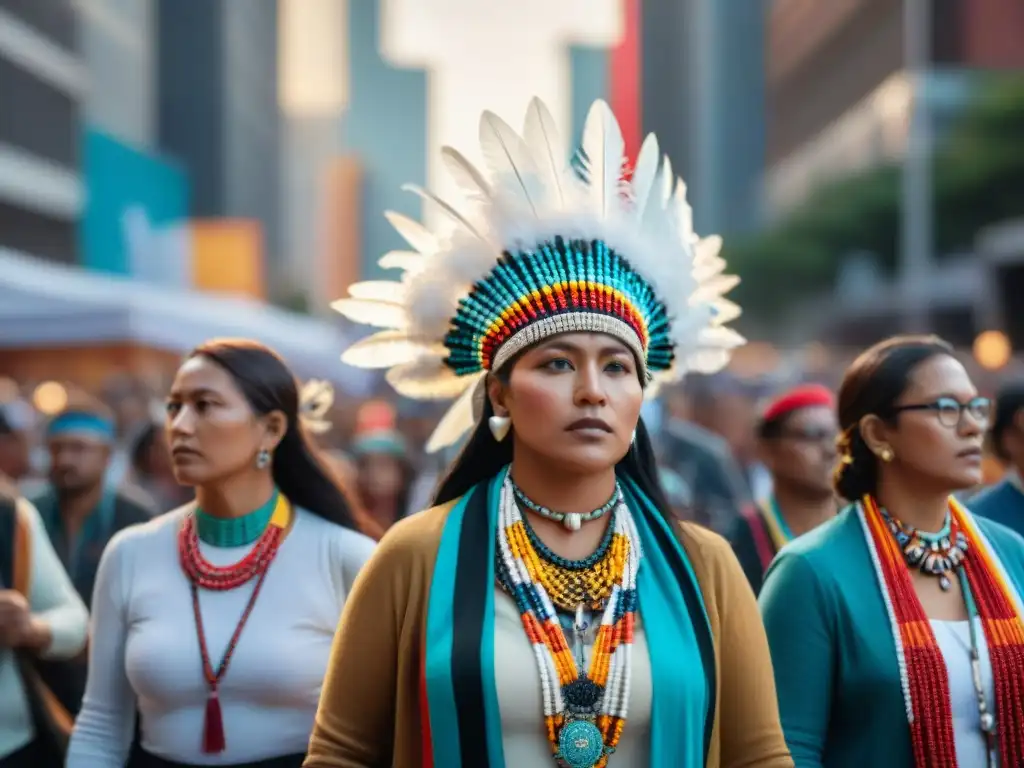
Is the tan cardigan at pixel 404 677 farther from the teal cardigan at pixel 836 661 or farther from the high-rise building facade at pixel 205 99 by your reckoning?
the high-rise building facade at pixel 205 99

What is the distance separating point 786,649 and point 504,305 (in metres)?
1.26

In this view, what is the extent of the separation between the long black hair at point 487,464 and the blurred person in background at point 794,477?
7.75ft

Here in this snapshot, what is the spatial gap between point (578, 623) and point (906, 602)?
44.9 inches

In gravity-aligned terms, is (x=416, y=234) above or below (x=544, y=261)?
above

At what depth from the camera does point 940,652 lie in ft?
12.9

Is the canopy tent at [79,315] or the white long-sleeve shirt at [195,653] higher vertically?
the canopy tent at [79,315]

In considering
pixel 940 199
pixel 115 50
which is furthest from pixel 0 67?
pixel 940 199

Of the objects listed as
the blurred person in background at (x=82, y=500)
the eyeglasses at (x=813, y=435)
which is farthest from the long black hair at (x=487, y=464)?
the blurred person in background at (x=82, y=500)

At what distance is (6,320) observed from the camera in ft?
57.2

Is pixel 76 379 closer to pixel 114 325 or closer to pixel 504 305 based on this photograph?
pixel 114 325

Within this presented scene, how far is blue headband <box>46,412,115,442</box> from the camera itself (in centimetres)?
748

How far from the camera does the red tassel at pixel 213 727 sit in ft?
13.9

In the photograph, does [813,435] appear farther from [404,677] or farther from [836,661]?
[404,677]

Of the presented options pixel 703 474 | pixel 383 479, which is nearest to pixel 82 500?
pixel 383 479
